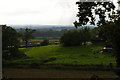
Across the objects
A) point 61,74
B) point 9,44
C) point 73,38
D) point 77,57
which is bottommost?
point 61,74

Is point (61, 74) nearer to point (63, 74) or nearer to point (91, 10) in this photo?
point (63, 74)

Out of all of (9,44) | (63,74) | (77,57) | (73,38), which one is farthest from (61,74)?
(73,38)

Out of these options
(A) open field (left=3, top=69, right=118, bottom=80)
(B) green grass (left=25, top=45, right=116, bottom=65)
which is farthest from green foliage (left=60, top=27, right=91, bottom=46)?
(A) open field (left=3, top=69, right=118, bottom=80)

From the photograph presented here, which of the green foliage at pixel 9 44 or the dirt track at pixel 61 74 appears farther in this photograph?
the green foliage at pixel 9 44

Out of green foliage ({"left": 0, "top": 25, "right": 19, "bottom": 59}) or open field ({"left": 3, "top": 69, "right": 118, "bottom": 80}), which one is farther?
green foliage ({"left": 0, "top": 25, "right": 19, "bottom": 59})

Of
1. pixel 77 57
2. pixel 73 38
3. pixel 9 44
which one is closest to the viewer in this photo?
pixel 9 44

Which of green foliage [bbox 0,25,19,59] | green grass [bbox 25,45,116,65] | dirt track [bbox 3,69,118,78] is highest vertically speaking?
green foliage [bbox 0,25,19,59]

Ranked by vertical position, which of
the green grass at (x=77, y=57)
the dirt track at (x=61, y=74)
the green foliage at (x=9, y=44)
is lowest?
the dirt track at (x=61, y=74)

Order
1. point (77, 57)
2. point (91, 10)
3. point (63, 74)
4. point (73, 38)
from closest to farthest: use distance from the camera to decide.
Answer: point (91, 10) → point (63, 74) → point (77, 57) → point (73, 38)

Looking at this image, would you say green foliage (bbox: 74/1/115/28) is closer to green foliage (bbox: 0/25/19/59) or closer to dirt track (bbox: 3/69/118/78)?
dirt track (bbox: 3/69/118/78)

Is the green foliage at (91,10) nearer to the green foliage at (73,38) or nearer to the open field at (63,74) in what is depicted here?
the open field at (63,74)

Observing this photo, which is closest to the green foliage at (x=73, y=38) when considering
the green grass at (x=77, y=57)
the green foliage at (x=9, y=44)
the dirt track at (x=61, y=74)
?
the green grass at (x=77, y=57)

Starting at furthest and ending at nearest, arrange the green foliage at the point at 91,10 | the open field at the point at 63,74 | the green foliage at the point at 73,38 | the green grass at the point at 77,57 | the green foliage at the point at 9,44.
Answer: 1. the green foliage at the point at 73,38
2. the green foliage at the point at 9,44
3. the green grass at the point at 77,57
4. the open field at the point at 63,74
5. the green foliage at the point at 91,10

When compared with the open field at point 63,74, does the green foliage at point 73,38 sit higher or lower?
higher
